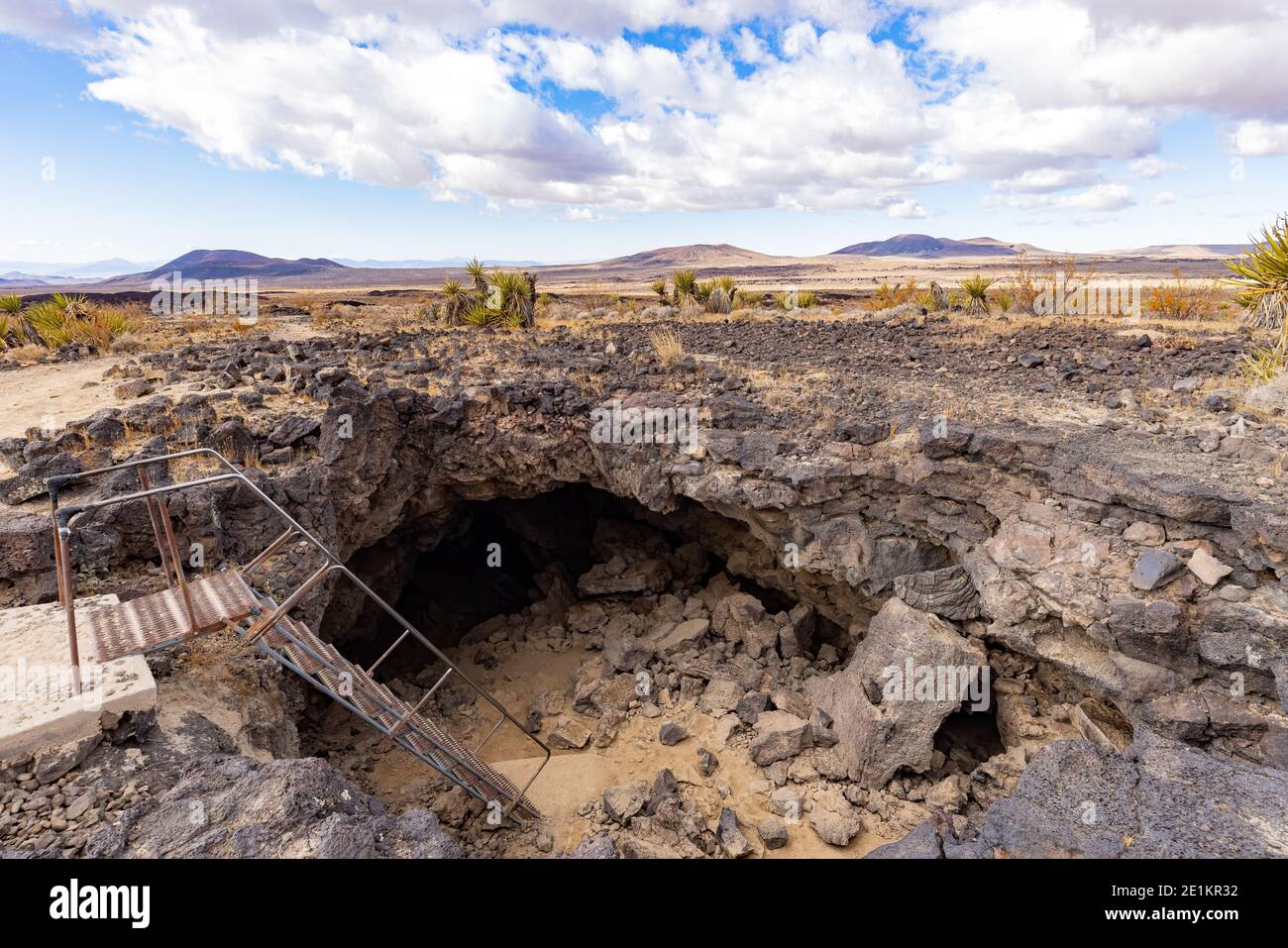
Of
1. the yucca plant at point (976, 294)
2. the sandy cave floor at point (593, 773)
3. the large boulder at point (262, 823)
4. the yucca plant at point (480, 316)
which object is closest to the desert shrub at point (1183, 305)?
the yucca plant at point (976, 294)

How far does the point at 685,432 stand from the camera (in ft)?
26.6

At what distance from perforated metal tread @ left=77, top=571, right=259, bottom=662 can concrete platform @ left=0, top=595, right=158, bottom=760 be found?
0.09 metres

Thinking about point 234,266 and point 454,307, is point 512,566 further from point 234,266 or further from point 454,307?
point 234,266

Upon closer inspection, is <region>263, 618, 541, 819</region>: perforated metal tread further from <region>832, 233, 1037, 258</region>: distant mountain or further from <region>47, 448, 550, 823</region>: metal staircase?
<region>832, 233, 1037, 258</region>: distant mountain

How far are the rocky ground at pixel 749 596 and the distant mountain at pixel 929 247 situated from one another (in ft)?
603

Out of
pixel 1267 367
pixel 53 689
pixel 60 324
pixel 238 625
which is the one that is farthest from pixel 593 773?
pixel 60 324

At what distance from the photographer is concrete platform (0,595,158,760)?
3.49 m

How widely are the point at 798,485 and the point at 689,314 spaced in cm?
1275

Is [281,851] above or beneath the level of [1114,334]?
beneath

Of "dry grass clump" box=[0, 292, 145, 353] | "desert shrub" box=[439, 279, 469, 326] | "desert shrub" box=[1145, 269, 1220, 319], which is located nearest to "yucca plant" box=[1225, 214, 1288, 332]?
"desert shrub" box=[1145, 269, 1220, 319]

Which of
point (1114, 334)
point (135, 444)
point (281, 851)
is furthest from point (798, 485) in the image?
point (1114, 334)

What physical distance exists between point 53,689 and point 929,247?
212 m

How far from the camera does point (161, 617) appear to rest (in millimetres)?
4434
